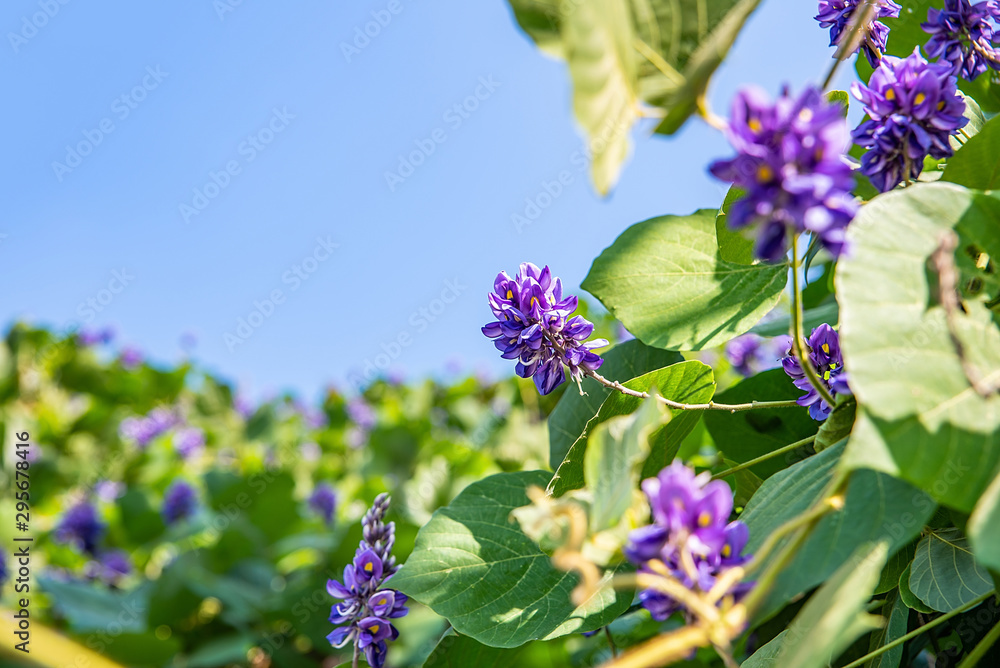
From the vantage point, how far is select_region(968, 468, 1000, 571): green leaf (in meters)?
0.43

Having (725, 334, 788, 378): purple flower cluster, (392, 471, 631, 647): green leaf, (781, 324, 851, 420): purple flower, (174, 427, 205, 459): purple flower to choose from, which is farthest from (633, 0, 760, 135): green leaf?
(174, 427, 205, 459): purple flower

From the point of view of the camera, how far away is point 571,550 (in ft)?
1.62

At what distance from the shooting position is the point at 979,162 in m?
0.73

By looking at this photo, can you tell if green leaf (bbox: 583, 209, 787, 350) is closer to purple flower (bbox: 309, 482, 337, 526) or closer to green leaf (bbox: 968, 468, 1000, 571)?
green leaf (bbox: 968, 468, 1000, 571)

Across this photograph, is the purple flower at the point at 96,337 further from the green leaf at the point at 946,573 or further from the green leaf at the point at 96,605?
the green leaf at the point at 946,573

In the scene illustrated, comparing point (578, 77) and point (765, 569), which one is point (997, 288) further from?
point (578, 77)

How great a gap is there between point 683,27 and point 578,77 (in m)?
0.15

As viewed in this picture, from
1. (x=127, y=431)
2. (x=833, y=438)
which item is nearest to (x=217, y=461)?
(x=127, y=431)

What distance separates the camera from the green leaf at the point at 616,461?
0.51m

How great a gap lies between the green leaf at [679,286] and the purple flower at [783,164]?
386 millimetres

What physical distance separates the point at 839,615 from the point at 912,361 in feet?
0.65

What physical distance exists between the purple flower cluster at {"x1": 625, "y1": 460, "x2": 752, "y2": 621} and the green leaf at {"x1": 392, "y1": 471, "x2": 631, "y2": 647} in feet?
0.98

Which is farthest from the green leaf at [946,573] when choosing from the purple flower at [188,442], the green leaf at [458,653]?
the purple flower at [188,442]

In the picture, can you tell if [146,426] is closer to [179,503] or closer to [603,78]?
[179,503]
